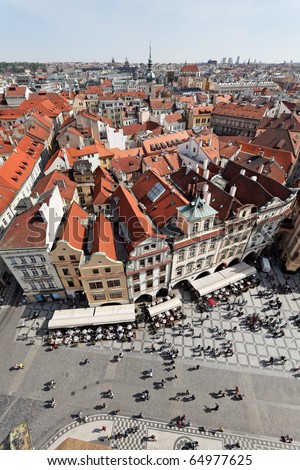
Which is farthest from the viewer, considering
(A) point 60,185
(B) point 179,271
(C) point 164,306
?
(A) point 60,185

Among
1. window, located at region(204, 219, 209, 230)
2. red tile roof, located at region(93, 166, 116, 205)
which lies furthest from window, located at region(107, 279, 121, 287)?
red tile roof, located at region(93, 166, 116, 205)

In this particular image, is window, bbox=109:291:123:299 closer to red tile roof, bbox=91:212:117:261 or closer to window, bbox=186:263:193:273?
red tile roof, bbox=91:212:117:261

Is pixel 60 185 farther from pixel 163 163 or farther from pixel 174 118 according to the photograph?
pixel 174 118

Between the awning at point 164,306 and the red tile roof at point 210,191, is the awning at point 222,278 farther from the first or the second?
the red tile roof at point 210,191

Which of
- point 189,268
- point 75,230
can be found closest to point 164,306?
point 189,268
